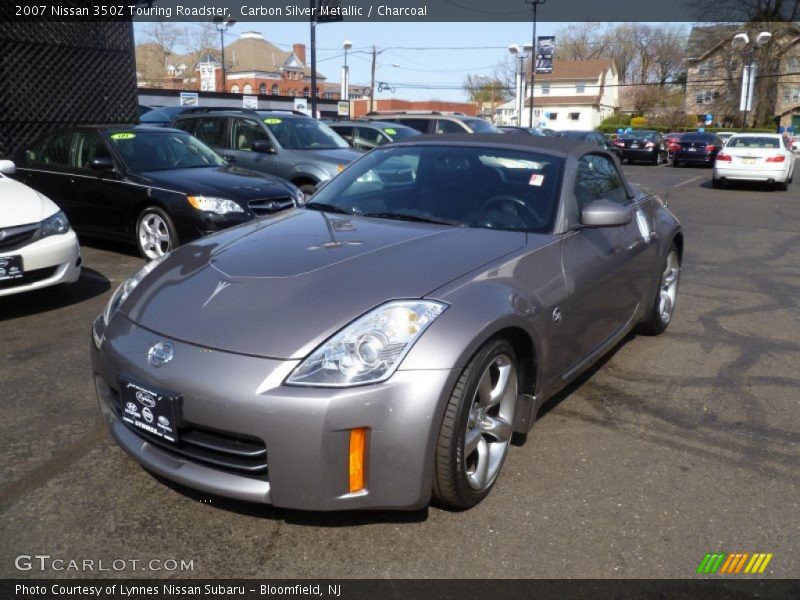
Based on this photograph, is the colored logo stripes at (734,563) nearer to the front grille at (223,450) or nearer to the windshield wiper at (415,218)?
the front grille at (223,450)

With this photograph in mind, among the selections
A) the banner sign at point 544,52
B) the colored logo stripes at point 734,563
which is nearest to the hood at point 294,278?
the colored logo stripes at point 734,563

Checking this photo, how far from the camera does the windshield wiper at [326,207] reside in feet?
13.4

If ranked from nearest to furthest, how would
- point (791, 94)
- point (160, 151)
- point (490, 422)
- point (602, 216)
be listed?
point (490, 422) < point (602, 216) < point (160, 151) < point (791, 94)

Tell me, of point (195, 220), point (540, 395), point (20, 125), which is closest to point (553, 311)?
point (540, 395)

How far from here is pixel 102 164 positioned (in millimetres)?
7633

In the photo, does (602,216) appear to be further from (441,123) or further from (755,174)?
(755,174)

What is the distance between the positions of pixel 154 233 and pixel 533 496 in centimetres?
566

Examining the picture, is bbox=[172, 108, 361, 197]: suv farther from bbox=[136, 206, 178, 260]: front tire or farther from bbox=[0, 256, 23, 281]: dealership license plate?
bbox=[0, 256, 23, 281]: dealership license plate

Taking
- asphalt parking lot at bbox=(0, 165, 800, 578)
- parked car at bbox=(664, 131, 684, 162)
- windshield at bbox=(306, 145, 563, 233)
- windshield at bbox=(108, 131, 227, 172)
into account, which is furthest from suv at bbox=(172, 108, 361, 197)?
parked car at bbox=(664, 131, 684, 162)

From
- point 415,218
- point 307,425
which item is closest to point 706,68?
point 415,218

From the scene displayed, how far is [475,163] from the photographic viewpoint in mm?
4074

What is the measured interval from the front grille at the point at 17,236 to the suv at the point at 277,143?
15.7 ft

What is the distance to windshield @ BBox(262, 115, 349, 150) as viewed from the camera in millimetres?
10789

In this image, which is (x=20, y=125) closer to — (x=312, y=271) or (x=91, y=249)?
(x=91, y=249)
